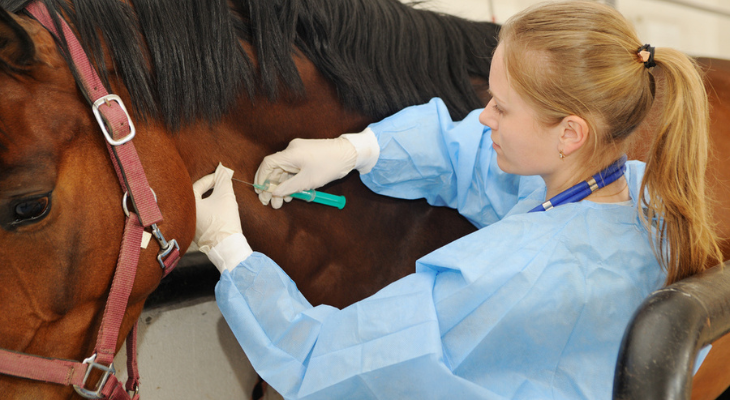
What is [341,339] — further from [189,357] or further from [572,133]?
[189,357]

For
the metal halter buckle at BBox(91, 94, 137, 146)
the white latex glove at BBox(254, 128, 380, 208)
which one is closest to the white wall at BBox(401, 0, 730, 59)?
the white latex glove at BBox(254, 128, 380, 208)

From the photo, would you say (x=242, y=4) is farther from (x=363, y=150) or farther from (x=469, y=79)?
(x=469, y=79)

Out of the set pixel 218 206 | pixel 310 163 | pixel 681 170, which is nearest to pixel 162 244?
pixel 218 206

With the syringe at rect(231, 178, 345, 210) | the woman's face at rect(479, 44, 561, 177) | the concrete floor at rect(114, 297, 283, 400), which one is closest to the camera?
the woman's face at rect(479, 44, 561, 177)

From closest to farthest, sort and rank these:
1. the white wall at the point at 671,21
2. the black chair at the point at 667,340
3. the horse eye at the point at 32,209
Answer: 1. the black chair at the point at 667,340
2. the horse eye at the point at 32,209
3. the white wall at the point at 671,21

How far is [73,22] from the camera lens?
Result: 22.9 inches

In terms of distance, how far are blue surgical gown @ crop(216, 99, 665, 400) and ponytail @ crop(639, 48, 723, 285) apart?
0.15 feet

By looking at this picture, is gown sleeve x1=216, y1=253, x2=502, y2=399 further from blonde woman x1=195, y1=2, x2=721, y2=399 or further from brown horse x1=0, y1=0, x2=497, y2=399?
brown horse x1=0, y1=0, x2=497, y2=399

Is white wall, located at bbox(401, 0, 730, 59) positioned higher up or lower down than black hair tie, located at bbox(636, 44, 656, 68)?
lower down

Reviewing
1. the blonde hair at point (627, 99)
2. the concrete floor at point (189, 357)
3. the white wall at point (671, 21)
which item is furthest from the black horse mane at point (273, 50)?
the white wall at point (671, 21)

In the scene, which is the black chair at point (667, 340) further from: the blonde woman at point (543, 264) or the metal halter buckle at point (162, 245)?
the metal halter buckle at point (162, 245)

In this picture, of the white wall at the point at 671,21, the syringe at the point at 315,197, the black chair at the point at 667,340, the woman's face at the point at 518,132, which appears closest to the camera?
the black chair at the point at 667,340

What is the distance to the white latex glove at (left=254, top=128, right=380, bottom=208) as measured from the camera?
29.2 inches

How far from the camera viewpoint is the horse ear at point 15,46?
0.49m
